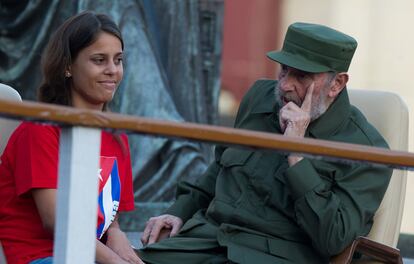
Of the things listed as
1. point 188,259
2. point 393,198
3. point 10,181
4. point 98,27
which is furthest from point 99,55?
point 393,198

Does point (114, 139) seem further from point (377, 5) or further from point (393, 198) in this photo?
point (377, 5)

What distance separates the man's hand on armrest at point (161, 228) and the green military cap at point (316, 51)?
2.09 feet

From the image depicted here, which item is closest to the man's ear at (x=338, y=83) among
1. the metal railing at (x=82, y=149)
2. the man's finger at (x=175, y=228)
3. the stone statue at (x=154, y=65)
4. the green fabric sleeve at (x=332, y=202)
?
the green fabric sleeve at (x=332, y=202)

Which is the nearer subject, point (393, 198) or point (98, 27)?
point (98, 27)

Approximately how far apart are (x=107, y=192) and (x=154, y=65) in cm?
390

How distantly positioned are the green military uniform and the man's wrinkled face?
4 centimetres

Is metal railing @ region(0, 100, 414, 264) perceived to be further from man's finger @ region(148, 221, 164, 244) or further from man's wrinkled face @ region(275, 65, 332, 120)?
man's finger @ region(148, 221, 164, 244)

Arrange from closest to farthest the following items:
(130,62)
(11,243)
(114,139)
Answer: (11,243) → (114,139) → (130,62)

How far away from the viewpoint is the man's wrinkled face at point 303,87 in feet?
12.4

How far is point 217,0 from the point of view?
7.48 meters

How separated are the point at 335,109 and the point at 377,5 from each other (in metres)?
3.94

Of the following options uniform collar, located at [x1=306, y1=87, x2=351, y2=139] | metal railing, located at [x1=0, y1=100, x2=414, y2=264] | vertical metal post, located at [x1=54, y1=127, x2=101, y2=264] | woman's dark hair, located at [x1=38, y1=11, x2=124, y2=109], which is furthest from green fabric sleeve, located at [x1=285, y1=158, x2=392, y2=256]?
vertical metal post, located at [x1=54, y1=127, x2=101, y2=264]

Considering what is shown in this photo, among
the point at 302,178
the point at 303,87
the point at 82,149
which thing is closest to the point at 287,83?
the point at 303,87

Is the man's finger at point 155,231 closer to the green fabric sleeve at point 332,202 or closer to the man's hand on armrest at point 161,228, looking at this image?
the man's hand on armrest at point 161,228
